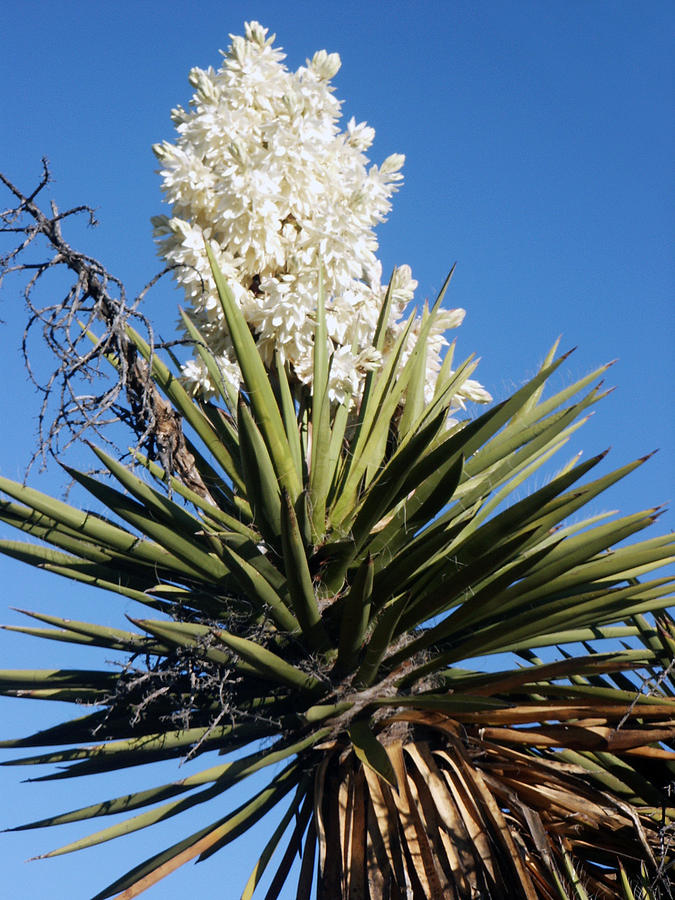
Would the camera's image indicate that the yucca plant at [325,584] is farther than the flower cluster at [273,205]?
No

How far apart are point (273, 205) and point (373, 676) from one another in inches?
57.1

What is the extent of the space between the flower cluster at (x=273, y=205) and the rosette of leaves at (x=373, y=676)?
280 millimetres

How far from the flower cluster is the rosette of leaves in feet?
0.92

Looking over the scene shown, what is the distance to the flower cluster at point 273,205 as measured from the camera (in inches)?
122

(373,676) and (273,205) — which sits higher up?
(273,205)

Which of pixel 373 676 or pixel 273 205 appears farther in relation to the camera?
pixel 273 205

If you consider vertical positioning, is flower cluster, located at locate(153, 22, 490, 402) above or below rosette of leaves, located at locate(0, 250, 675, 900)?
above

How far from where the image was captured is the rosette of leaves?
2.45 metres

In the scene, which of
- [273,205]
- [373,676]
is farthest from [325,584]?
[273,205]

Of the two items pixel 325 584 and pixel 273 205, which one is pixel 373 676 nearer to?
pixel 325 584

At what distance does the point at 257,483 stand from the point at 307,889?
3.38 feet

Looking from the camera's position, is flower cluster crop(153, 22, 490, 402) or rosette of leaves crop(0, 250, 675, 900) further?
flower cluster crop(153, 22, 490, 402)

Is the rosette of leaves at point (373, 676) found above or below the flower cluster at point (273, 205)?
below

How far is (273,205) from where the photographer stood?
10.2 feet
